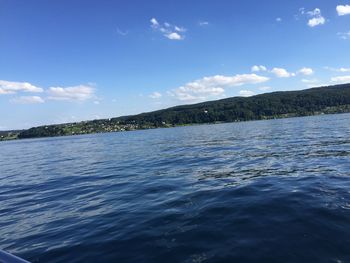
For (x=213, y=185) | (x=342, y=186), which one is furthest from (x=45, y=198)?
(x=342, y=186)

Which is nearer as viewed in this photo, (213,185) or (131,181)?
(213,185)

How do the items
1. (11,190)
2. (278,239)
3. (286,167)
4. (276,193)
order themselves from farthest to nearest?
(11,190), (286,167), (276,193), (278,239)

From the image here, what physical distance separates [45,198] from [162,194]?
8.00 metres

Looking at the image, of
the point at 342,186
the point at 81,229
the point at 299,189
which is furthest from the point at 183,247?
the point at 342,186

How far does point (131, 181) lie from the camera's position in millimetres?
23719

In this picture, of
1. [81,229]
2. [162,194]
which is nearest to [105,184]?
[162,194]

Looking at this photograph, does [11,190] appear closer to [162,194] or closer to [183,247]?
[162,194]

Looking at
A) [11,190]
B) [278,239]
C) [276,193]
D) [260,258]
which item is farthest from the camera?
[11,190]

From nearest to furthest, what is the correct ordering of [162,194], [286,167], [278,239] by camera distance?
[278,239], [162,194], [286,167]

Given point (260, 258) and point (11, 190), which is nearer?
point (260, 258)

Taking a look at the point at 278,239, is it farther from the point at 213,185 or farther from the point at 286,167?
the point at 286,167

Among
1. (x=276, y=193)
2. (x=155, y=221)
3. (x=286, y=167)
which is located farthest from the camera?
(x=286, y=167)

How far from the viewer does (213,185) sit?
19.0m

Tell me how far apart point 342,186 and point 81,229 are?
12.0m
